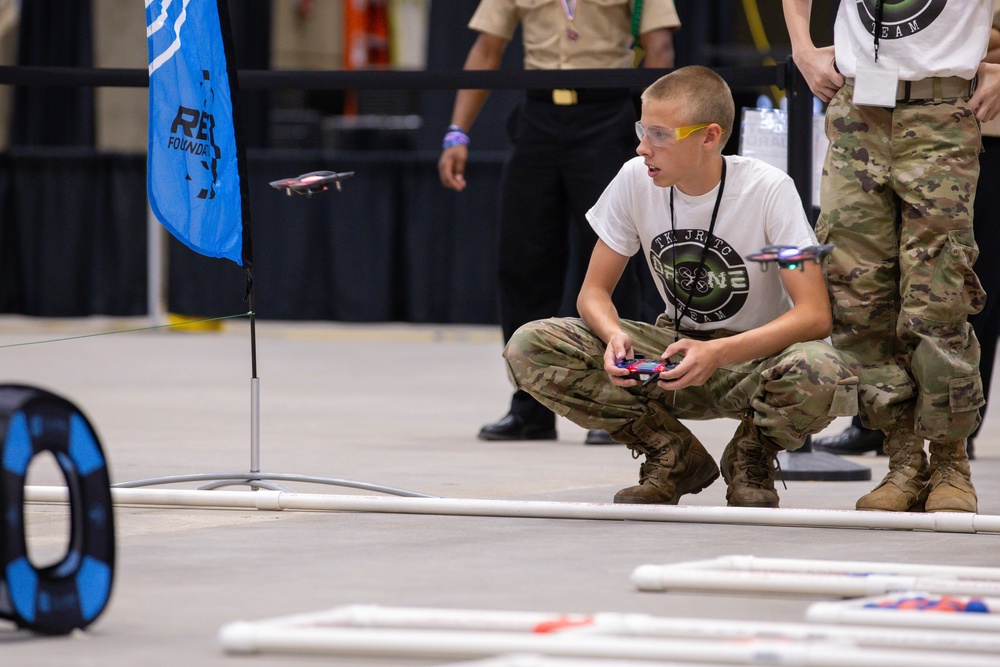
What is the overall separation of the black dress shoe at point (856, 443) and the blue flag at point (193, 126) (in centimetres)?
176

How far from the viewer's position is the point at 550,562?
2.58 meters

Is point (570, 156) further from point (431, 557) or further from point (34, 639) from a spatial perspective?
point (34, 639)

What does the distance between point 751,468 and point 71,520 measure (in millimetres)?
1529

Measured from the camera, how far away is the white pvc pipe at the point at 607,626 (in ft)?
6.17

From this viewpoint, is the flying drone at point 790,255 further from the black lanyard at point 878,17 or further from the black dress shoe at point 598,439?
the black dress shoe at point 598,439

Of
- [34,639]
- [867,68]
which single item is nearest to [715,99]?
[867,68]

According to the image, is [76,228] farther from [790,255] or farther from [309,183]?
[790,255]

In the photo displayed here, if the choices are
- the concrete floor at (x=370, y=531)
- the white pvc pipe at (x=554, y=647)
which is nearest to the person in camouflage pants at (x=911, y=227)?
the concrete floor at (x=370, y=531)

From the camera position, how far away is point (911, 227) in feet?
10.2

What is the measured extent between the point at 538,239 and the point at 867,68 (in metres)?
1.68

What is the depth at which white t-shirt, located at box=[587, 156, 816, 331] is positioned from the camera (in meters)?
3.16

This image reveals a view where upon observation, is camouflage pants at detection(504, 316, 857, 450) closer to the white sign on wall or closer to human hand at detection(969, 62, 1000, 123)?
human hand at detection(969, 62, 1000, 123)

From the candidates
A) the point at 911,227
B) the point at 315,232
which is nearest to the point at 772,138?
the point at 911,227

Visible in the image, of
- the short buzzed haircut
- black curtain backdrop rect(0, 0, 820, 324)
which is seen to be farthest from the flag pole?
black curtain backdrop rect(0, 0, 820, 324)
